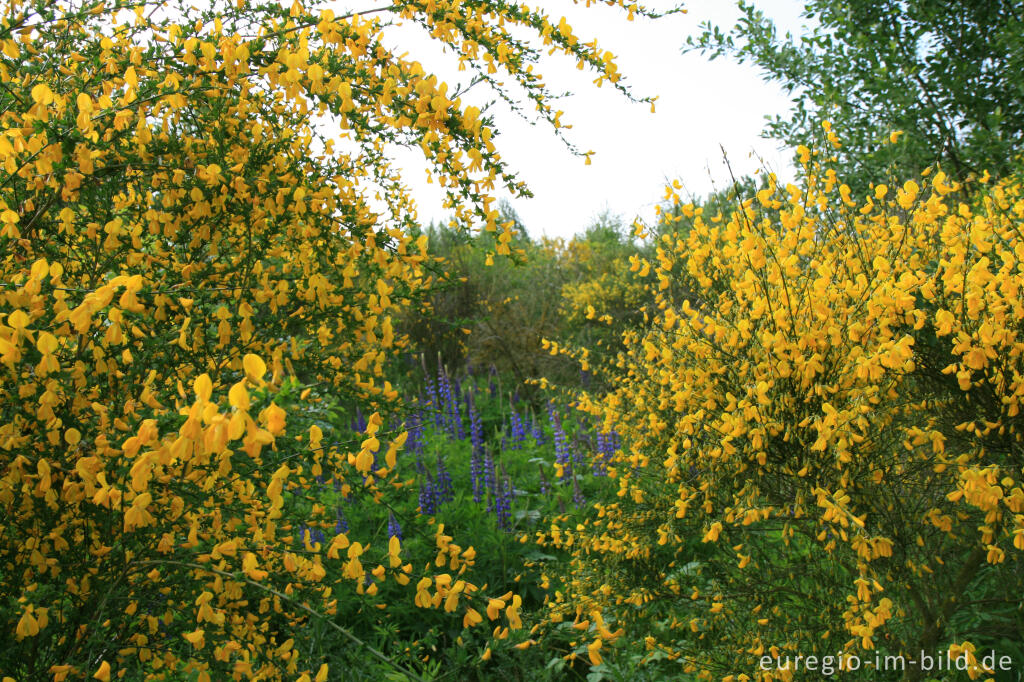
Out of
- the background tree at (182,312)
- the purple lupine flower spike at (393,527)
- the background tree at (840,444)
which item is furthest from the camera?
the purple lupine flower spike at (393,527)

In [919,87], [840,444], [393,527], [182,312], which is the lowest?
[393,527]

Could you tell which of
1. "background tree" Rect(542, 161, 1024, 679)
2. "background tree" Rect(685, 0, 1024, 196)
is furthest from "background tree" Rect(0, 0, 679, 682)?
"background tree" Rect(685, 0, 1024, 196)

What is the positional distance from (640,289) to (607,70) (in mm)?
6118

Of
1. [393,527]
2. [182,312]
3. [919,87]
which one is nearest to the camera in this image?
[182,312]

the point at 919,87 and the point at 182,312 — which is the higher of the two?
the point at 919,87

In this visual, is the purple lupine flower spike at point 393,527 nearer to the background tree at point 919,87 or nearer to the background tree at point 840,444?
the background tree at point 840,444

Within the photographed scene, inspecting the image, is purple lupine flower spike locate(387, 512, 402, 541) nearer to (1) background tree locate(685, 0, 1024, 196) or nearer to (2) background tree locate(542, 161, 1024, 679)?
(2) background tree locate(542, 161, 1024, 679)

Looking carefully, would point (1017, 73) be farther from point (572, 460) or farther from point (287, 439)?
point (287, 439)

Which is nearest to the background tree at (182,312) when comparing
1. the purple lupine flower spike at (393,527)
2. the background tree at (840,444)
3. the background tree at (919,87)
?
the background tree at (840,444)

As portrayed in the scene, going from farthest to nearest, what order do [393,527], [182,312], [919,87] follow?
[919,87] < [393,527] < [182,312]

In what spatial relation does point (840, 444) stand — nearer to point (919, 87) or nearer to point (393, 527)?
point (393, 527)

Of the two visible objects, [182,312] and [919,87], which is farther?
[919,87]

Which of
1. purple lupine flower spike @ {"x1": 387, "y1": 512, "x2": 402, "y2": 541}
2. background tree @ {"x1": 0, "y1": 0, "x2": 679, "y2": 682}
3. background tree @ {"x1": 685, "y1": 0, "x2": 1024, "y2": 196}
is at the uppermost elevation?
background tree @ {"x1": 685, "y1": 0, "x2": 1024, "y2": 196}

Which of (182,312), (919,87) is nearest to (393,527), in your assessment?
(182,312)
